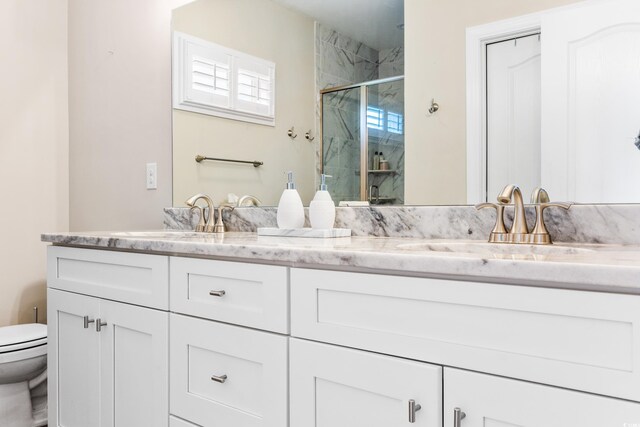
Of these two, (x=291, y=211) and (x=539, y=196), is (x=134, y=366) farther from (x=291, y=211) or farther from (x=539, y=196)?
(x=539, y=196)

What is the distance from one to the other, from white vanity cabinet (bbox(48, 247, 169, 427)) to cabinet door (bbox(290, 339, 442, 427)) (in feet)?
1.58

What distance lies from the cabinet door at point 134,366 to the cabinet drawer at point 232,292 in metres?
0.12

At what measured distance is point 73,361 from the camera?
1.66 metres

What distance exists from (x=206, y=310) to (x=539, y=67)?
1.06 metres

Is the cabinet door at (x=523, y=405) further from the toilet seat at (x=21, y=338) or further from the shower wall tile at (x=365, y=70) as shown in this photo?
the toilet seat at (x=21, y=338)

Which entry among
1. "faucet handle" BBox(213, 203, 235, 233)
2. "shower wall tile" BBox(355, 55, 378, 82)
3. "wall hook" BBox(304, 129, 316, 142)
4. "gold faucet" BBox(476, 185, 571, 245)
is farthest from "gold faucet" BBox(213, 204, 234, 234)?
"gold faucet" BBox(476, 185, 571, 245)

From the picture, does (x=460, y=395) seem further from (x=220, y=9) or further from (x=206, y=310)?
(x=220, y=9)

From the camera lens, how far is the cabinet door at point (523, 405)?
0.70 m

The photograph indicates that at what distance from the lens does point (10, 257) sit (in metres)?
2.39

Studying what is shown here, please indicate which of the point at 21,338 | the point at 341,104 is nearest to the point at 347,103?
the point at 341,104

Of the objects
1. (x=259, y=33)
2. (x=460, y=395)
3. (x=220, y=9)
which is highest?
(x=220, y=9)

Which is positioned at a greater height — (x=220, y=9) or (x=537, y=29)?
(x=220, y=9)

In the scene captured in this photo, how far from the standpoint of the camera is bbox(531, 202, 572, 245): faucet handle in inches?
46.4

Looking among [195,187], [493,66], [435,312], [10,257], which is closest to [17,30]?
[10,257]
